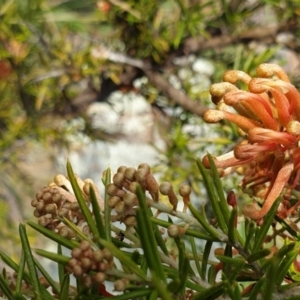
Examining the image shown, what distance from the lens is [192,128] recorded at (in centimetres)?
76

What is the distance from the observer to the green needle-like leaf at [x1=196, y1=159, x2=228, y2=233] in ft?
0.69

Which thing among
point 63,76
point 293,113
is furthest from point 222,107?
point 63,76

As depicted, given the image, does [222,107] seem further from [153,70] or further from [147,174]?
[153,70]

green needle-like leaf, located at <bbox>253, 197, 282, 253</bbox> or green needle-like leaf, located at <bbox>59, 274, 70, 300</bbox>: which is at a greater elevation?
green needle-like leaf, located at <bbox>253, 197, 282, 253</bbox>

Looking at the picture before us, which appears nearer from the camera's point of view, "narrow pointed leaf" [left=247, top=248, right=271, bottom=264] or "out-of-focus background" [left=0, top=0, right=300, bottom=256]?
"narrow pointed leaf" [left=247, top=248, right=271, bottom=264]

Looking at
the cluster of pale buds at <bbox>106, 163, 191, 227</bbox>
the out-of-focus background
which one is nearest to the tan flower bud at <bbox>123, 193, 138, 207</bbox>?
the cluster of pale buds at <bbox>106, 163, 191, 227</bbox>

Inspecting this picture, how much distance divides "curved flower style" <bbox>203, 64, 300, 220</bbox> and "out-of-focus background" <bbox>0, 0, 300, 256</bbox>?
0.25 meters

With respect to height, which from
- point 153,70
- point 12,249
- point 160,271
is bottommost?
point 12,249

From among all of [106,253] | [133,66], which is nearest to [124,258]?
[106,253]

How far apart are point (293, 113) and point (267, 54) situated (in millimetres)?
321

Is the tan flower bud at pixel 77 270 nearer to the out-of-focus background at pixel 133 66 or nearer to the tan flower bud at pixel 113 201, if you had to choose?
the tan flower bud at pixel 113 201

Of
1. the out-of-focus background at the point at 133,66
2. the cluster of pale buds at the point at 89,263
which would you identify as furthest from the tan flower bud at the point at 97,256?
the out-of-focus background at the point at 133,66

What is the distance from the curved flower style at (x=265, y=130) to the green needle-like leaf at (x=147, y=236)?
0.06 metres

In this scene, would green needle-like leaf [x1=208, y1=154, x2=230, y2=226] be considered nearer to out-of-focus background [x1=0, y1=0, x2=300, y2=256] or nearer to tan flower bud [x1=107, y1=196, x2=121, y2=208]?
tan flower bud [x1=107, y1=196, x2=121, y2=208]
